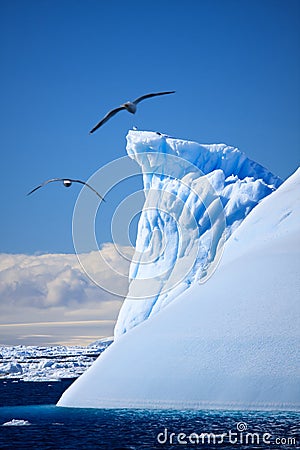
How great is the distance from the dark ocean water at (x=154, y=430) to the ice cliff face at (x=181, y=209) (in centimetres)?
2462

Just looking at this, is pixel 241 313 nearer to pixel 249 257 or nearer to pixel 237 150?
pixel 249 257

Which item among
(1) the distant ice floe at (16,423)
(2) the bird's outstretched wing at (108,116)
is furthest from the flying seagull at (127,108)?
(1) the distant ice floe at (16,423)

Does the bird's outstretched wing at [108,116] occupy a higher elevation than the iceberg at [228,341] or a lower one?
higher

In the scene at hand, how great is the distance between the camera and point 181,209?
178 feet

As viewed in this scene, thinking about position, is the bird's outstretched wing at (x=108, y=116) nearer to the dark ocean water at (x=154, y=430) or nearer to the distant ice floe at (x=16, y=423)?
the dark ocean water at (x=154, y=430)

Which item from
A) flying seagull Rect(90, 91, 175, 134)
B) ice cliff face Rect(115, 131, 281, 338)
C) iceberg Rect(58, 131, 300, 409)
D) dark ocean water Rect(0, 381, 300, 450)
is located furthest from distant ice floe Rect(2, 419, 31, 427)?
ice cliff face Rect(115, 131, 281, 338)

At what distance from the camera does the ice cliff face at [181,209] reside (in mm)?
51688

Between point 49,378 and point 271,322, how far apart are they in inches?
1471

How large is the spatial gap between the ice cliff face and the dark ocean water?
80.8 ft

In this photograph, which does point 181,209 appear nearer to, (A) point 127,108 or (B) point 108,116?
(A) point 127,108

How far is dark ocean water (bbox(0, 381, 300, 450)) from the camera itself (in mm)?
20641

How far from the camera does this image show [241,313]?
2939cm

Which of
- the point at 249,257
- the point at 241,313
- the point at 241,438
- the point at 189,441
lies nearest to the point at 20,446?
the point at 189,441

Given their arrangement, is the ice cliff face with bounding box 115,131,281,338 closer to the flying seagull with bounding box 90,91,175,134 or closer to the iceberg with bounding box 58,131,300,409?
the iceberg with bounding box 58,131,300,409
